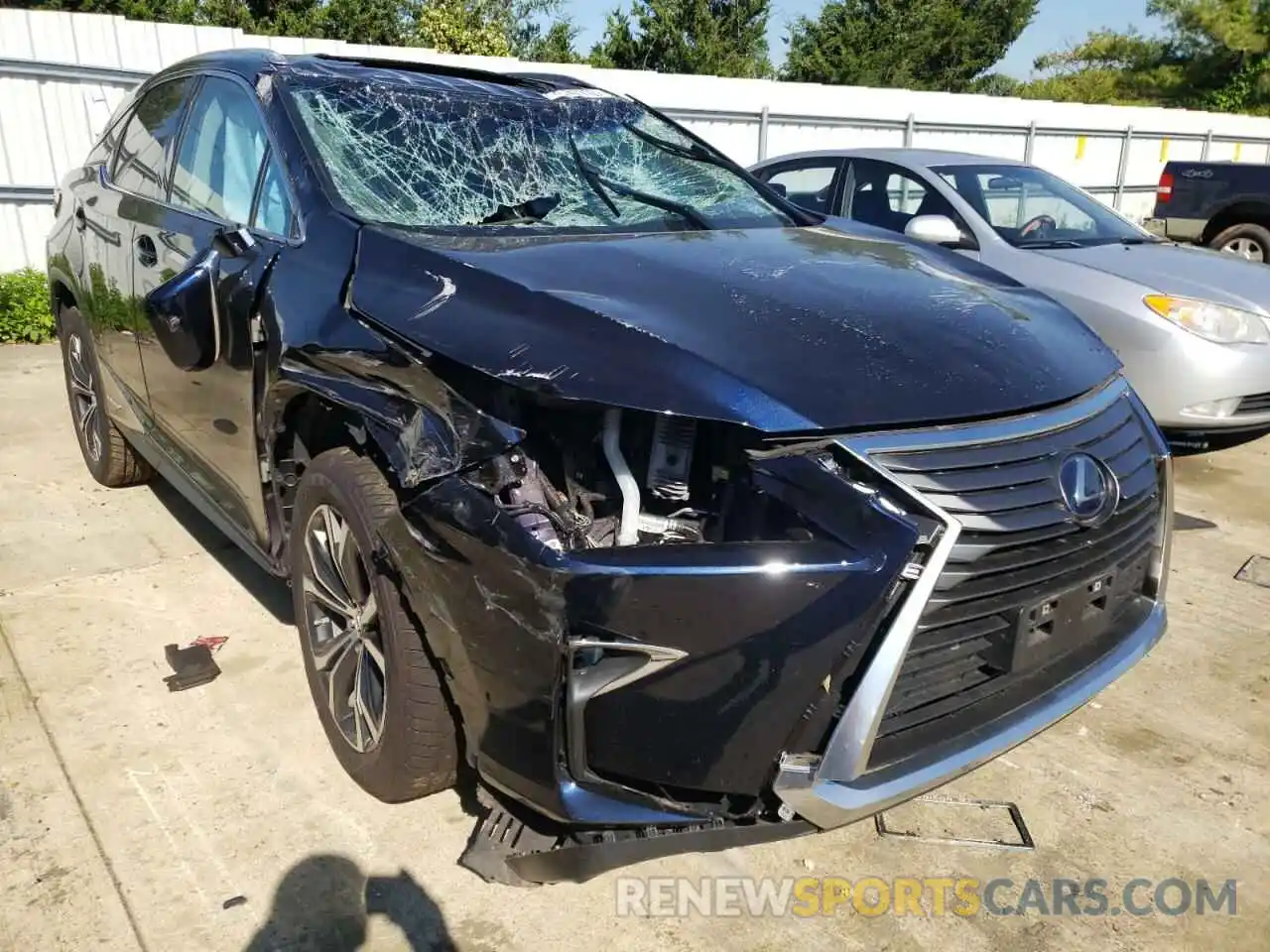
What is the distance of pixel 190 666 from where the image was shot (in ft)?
10.8

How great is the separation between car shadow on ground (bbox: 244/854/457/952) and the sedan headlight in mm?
4430

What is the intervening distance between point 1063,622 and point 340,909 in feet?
5.69

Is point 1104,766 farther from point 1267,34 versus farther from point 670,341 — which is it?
point 1267,34

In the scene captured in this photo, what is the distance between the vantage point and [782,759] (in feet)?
6.09

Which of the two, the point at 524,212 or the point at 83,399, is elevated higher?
the point at 524,212

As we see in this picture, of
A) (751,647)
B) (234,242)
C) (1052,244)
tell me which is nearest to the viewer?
(751,647)

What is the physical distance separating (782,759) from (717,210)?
6.87 ft

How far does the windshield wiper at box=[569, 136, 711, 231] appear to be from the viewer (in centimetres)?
323

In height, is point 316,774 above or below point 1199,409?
below

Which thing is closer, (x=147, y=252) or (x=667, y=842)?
(x=667, y=842)

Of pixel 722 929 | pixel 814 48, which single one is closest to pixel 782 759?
pixel 722 929

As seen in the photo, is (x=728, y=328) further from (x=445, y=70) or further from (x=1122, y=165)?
(x=1122, y=165)

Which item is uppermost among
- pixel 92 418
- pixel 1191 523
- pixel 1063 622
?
pixel 1063 622

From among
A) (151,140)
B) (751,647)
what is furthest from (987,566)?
(151,140)
